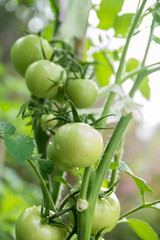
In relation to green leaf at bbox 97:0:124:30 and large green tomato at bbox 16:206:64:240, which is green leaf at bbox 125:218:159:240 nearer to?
large green tomato at bbox 16:206:64:240

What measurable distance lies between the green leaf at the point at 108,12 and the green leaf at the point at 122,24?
1 cm

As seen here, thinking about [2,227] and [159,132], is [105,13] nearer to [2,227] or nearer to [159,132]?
[2,227]

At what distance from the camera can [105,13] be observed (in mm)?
593

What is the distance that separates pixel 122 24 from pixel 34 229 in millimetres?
392

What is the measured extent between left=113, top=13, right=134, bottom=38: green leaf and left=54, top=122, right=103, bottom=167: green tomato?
0.28m

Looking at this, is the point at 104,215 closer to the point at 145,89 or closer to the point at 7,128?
the point at 7,128

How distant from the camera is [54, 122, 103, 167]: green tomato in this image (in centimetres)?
36

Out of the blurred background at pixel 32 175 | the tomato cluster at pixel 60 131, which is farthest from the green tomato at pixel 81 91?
the blurred background at pixel 32 175

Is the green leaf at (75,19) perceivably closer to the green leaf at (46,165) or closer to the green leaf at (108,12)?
the green leaf at (108,12)

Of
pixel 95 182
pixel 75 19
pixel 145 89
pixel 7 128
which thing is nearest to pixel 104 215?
pixel 95 182

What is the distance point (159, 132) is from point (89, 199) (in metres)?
3.50

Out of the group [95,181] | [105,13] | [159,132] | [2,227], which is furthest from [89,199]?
[159,132]

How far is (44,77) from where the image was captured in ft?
1.65

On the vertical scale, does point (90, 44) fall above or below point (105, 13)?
below
